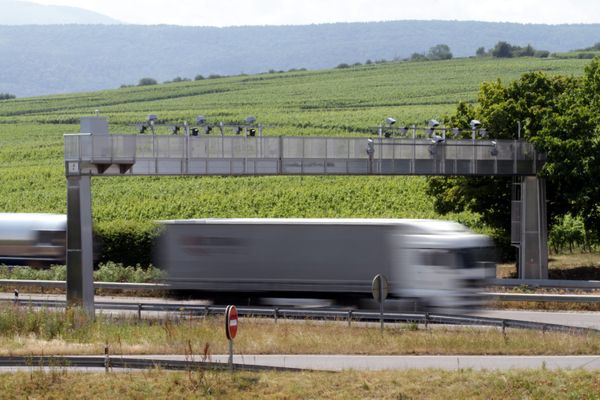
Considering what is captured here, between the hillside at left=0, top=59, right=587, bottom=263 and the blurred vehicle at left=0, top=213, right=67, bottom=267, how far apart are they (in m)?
2.24

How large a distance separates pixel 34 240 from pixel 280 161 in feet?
47.1

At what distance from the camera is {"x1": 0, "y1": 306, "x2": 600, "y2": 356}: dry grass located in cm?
2627

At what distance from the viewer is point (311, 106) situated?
131 metres

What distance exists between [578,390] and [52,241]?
38.3 meters

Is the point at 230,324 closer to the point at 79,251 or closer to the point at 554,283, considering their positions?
the point at 79,251

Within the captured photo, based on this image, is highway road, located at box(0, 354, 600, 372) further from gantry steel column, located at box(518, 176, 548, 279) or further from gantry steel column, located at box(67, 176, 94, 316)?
gantry steel column, located at box(518, 176, 548, 279)

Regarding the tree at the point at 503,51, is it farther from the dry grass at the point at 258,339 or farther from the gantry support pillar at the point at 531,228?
the dry grass at the point at 258,339

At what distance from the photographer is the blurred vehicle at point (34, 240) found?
181ft

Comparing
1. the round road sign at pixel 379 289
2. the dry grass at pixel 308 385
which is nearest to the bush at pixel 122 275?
the round road sign at pixel 379 289

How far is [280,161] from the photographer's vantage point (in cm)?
4788

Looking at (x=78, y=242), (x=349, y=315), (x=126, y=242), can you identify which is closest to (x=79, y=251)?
(x=78, y=242)

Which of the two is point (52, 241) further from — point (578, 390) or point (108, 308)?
point (578, 390)

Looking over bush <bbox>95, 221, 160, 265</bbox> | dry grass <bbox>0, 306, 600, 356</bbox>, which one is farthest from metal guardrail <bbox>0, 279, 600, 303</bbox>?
bush <bbox>95, 221, 160, 265</bbox>

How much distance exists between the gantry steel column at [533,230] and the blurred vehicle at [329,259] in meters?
15.0
